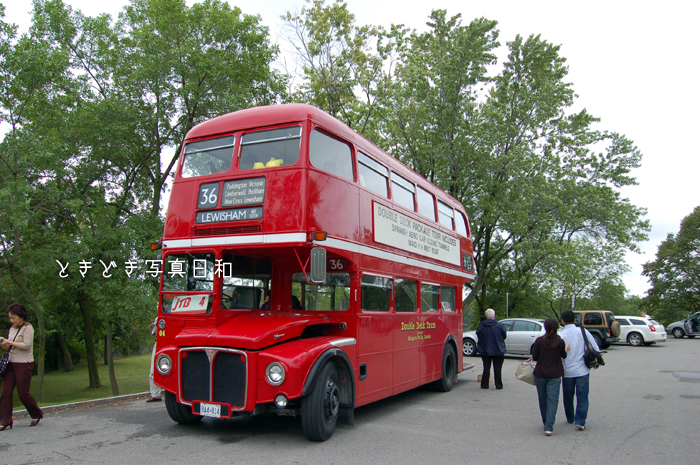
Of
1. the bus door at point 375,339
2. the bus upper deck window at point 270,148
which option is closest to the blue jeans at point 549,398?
the bus door at point 375,339

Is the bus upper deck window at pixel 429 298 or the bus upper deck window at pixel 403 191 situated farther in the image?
the bus upper deck window at pixel 429 298

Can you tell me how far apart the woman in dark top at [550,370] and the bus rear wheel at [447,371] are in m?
4.30

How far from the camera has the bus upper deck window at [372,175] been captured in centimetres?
820

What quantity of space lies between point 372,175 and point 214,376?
13.3 feet

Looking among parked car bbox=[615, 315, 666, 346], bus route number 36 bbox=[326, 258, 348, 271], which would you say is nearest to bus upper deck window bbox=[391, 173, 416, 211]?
bus route number 36 bbox=[326, 258, 348, 271]

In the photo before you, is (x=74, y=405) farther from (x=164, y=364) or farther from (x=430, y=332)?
(x=430, y=332)

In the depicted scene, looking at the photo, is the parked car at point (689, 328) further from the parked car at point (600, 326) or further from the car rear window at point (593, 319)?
the car rear window at point (593, 319)

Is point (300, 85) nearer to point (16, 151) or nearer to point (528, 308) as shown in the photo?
point (16, 151)

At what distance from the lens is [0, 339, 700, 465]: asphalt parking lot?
5.86 meters

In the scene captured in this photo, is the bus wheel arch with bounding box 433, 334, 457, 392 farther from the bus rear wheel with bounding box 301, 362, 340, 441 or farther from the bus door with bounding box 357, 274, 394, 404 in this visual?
the bus rear wheel with bounding box 301, 362, 340, 441

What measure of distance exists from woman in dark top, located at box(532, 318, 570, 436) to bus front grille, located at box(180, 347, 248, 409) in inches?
158

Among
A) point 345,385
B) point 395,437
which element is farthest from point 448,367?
point 345,385

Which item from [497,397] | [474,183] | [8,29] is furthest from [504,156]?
[8,29]

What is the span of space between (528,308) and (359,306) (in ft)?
123
